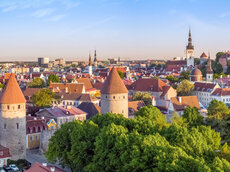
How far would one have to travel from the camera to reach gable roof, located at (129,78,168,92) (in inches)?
3061

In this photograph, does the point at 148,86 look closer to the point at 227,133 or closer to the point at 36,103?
the point at 36,103

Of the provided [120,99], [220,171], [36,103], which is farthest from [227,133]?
[36,103]

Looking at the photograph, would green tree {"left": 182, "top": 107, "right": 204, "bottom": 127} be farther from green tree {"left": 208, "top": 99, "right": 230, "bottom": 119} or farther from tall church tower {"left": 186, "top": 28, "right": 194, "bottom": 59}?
tall church tower {"left": 186, "top": 28, "right": 194, "bottom": 59}

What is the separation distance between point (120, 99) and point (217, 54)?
95.3m

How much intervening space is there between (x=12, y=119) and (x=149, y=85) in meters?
48.4

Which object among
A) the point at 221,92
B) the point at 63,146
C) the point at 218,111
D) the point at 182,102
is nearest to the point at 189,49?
the point at 221,92

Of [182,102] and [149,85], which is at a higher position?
[149,85]

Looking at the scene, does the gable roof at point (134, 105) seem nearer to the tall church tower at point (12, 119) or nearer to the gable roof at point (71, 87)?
the tall church tower at point (12, 119)

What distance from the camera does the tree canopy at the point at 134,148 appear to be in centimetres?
2048

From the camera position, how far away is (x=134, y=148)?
2252 centimetres

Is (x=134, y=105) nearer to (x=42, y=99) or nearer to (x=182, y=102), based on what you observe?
(x=182, y=102)

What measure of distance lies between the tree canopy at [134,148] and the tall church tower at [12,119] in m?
6.28

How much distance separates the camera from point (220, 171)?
60.4ft

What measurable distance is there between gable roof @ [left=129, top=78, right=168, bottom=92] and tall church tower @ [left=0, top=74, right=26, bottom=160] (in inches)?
1782
